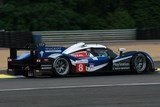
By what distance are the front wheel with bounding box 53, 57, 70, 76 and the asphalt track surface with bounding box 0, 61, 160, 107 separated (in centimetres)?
32

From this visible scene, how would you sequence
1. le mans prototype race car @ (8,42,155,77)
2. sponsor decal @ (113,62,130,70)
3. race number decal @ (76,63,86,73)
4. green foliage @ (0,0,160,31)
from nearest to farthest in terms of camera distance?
le mans prototype race car @ (8,42,155,77)
race number decal @ (76,63,86,73)
sponsor decal @ (113,62,130,70)
green foliage @ (0,0,160,31)

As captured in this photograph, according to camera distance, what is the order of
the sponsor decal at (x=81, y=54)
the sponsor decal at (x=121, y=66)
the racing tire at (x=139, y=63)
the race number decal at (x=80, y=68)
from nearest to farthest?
the race number decal at (x=80, y=68), the sponsor decal at (x=81, y=54), the sponsor decal at (x=121, y=66), the racing tire at (x=139, y=63)

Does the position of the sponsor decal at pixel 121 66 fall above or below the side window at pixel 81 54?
below

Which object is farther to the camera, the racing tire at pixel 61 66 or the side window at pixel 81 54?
the side window at pixel 81 54

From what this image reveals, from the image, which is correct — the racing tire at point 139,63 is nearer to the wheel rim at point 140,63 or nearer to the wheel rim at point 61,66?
the wheel rim at point 140,63

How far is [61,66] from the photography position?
1645cm

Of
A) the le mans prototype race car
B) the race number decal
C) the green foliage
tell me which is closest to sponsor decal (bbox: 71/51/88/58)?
the le mans prototype race car

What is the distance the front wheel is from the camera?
16359mm

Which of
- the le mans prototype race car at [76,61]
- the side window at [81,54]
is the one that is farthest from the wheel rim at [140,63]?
the side window at [81,54]

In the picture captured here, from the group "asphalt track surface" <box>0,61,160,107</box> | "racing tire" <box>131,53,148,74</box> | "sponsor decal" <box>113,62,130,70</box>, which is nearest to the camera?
"asphalt track surface" <box>0,61,160,107</box>

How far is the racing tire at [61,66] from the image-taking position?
16344 mm

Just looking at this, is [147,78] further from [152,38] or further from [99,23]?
[99,23]

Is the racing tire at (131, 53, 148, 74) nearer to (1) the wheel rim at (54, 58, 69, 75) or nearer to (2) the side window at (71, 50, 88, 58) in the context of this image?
(2) the side window at (71, 50, 88, 58)

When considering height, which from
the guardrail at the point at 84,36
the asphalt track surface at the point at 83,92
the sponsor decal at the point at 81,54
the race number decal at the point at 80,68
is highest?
the guardrail at the point at 84,36
